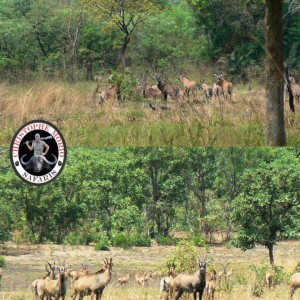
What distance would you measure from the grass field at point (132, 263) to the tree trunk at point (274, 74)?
172cm

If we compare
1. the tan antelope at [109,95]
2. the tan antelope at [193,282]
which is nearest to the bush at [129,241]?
the tan antelope at [193,282]

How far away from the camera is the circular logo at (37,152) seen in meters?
7.11

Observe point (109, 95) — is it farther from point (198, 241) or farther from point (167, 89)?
point (198, 241)

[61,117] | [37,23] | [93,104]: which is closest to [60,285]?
[61,117]

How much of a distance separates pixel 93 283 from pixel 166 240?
2.35 feet

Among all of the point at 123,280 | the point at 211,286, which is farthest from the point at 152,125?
the point at 211,286

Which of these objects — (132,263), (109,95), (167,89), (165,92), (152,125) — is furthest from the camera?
(167,89)

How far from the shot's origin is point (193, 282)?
725cm

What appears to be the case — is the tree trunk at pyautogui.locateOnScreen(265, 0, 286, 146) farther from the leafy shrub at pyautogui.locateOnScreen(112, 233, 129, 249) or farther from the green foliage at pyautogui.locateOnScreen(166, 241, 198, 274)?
the leafy shrub at pyautogui.locateOnScreen(112, 233, 129, 249)

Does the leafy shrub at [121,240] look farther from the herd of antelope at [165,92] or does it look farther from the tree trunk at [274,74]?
the herd of antelope at [165,92]

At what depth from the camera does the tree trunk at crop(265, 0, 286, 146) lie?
8.75 metres

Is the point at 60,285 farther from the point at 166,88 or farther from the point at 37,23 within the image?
the point at 37,23

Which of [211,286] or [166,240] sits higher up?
[166,240]

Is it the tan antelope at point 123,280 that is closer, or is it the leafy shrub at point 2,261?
the tan antelope at point 123,280
